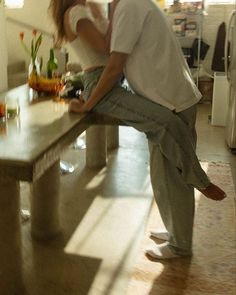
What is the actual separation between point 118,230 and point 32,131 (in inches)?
37.1

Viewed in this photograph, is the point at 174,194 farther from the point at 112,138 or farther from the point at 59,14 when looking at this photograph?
the point at 112,138

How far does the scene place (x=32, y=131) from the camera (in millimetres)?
1846

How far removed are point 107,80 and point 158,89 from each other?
237mm

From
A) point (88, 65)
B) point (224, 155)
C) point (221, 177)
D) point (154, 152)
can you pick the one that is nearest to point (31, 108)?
point (88, 65)

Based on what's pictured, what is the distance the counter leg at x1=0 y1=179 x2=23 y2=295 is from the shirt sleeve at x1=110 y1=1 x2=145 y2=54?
74 centimetres

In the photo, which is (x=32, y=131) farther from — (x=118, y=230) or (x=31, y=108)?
(x=118, y=230)

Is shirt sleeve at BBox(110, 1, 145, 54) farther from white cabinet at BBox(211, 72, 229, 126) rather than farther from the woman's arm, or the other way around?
white cabinet at BBox(211, 72, 229, 126)

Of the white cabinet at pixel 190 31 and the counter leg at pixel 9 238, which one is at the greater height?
the white cabinet at pixel 190 31

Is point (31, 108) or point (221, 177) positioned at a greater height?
point (31, 108)

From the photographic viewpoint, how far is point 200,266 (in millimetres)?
2150

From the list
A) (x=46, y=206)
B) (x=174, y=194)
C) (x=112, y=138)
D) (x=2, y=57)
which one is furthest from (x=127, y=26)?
(x=2, y=57)

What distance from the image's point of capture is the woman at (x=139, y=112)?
196 cm

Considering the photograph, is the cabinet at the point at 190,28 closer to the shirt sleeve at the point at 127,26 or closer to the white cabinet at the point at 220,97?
the white cabinet at the point at 220,97

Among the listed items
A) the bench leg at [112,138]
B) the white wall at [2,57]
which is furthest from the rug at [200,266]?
the white wall at [2,57]
